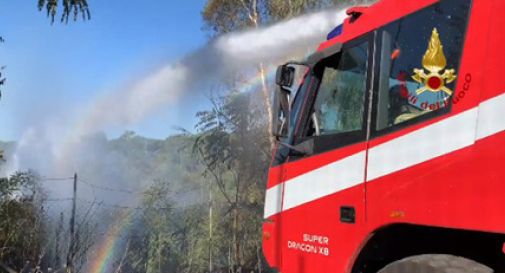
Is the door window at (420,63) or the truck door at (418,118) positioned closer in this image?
the truck door at (418,118)

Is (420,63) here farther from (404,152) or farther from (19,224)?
(19,224)

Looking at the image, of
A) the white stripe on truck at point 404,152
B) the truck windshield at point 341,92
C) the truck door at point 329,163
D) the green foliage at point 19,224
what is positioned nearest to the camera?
the white stripe on truck at point 404,152

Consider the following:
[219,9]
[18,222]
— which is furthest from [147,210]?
[18,222]

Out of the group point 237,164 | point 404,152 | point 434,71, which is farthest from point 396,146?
point 237,164

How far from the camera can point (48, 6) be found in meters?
5.07

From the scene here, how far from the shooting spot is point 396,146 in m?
2.71

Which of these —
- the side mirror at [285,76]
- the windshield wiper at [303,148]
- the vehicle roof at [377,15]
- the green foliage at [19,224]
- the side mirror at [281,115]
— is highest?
the vehicle roof at [377,15]

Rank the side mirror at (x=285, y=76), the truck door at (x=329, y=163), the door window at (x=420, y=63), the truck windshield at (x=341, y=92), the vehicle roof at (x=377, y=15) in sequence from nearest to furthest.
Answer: the door window at (x=420, y=63), the vehicle roof at (x=377, y=15), the truck door at (x=329, y=163), the truck windshield at (x=341, y=92), the side mirror at (x=285, y=76)

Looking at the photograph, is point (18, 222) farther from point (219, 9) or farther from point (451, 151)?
point (219, 9)

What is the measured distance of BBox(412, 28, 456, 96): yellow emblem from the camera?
2.60 meters

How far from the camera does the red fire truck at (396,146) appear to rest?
7.55ft

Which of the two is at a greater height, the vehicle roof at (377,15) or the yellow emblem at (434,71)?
the vehicle roof at (377,15)

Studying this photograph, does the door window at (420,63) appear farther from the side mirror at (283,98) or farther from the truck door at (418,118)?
the side mirror at (283,98)

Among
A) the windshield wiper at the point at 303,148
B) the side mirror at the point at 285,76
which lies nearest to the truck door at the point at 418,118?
the windshield wiper at the point at 303,148
